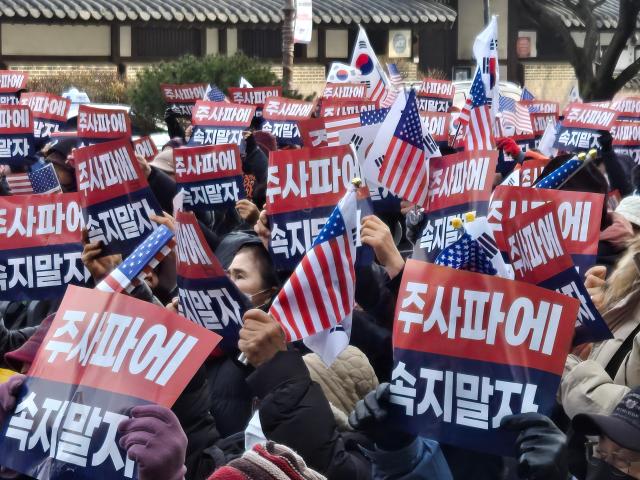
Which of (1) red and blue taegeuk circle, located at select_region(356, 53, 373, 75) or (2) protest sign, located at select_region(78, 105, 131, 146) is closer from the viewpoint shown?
(2) protest sign, located at select_region(78, 105, 131, 146)

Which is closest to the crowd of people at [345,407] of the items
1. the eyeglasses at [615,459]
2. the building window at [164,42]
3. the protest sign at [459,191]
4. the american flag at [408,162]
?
the eyeglasses at [615,459]

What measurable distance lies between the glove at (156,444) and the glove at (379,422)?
1.51 ft

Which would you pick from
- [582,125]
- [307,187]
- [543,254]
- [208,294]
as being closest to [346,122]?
[307,187]

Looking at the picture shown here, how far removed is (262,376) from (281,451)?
86cm

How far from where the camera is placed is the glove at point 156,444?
2.89 meters

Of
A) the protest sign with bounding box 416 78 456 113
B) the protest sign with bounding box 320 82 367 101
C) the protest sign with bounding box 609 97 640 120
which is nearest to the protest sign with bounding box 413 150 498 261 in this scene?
the protest sign with bounding box 320 82 367 101

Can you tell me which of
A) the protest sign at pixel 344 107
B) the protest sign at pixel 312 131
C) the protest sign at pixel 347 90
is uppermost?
the protest sign at pixel 347 90

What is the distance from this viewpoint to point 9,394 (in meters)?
3.49

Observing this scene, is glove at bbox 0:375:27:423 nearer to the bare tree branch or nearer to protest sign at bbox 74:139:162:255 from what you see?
protest sign at bbox 74:139:162:255

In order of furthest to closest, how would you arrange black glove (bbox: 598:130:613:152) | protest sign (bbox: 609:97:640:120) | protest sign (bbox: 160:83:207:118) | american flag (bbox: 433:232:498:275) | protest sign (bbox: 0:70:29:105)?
protest sign (bbox: 160:83:207:118) → protest sign (bbox: 0:70:29:105) → protest sign (bbox: 609:97:640:120) → black glove (bbox: 598:130:613:152) → american flag (bbox: 433:232:498:275)

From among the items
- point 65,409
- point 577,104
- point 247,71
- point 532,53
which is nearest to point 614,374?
point 65,409

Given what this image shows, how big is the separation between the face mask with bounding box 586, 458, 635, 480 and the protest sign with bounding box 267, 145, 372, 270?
2402 mm

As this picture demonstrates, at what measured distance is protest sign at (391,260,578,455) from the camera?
10.7 ft

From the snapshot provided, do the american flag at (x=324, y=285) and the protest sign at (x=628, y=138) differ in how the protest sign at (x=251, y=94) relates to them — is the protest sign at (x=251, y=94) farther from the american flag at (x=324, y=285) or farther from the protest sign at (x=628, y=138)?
the american flag at (x=324, y=285)
